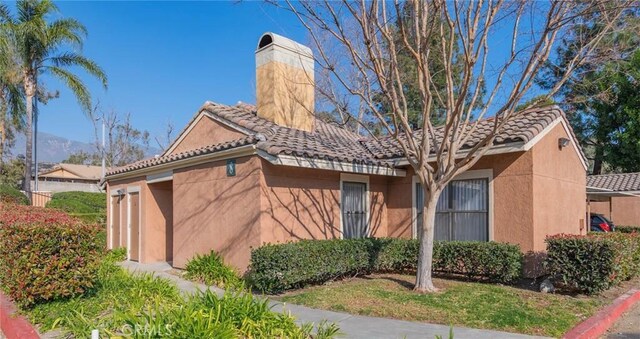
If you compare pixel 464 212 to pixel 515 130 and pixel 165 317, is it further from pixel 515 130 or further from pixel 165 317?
pixel 165 317

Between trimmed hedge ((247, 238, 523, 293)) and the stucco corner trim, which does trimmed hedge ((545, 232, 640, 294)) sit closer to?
trimmed hedge ((247, 238, 523, 293))

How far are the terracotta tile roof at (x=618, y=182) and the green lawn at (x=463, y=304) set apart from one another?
20446 mm

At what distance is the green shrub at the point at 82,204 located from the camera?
22.9m

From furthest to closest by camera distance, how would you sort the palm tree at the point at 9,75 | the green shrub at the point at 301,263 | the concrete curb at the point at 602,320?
1. the palm tree at the point at 9,75
2. the green shrub at the point at 301,263
3. the concrete curb at the point at 602,320

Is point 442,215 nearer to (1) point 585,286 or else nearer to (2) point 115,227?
(1) point 585,286

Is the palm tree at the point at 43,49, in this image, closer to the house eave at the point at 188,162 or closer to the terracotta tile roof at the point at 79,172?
the house eave at the point at 188,162

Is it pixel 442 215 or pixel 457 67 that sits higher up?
pixel 457 67

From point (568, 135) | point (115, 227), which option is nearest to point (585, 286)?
point (568, 135)

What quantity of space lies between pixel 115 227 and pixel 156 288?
8.67 metres

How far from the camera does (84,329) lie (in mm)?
5152

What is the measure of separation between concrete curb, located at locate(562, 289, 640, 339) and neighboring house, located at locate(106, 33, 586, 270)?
1966mm

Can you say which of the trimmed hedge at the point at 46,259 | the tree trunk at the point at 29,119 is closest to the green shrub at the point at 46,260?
the trimmed hedge at the point at 46,259

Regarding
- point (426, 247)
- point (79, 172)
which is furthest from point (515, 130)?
point (79, 172)

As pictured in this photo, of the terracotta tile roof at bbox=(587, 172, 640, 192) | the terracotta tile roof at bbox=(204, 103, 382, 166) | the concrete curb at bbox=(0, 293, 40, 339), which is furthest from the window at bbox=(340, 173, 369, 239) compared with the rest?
Answer: the terracotta tile roof at bbox=(587, 172, 640, 192)
